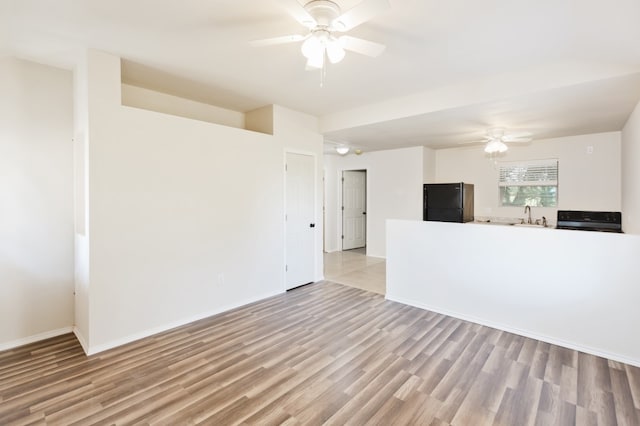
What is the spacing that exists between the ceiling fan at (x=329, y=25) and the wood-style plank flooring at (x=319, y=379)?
246cm

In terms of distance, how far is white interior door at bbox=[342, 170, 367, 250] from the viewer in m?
8.10

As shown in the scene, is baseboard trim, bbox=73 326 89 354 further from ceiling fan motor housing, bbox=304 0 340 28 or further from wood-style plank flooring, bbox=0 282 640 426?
ceiling fan motor housing, bbox=304 0 340 28

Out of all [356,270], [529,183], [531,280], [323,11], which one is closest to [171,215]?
[323,11]

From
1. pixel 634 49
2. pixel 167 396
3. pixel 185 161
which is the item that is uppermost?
pixel 634 49

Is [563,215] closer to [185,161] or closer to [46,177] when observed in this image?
[185,161]

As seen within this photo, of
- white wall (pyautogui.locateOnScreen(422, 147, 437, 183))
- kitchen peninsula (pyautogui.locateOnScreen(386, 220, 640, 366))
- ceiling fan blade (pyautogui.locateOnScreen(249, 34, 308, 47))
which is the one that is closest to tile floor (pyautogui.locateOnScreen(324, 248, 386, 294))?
kitchen peninsula (pyautogui.locateOnScreen(386, 220, 640, 366))

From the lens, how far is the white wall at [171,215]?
2834 millimetres

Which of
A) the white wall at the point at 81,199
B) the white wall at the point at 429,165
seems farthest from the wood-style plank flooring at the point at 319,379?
the white wall at the point at 429,165

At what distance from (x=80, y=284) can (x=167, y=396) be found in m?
1.67

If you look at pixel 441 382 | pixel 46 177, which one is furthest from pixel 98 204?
pixel 441 382

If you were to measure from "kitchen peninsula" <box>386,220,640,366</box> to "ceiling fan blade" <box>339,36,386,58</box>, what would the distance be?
7.92 ft

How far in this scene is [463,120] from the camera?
4.15 m

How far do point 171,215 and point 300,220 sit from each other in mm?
2017

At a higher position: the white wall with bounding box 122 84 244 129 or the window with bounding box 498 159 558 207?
the white wall with bounding box 122 84 244 129
